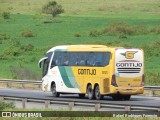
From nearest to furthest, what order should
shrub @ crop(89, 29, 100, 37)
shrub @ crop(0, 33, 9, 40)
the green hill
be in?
the green hill → shrub @ crop(0, 33, 9, 40) → shrub @ crop(89, 29, 100, 37)

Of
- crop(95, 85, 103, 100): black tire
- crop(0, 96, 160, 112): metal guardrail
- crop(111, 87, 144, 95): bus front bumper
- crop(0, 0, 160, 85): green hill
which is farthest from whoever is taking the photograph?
crop(0, 0, 160, 85): green hill

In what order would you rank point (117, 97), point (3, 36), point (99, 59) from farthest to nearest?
point (3, 36) → point (117, 97) → point (99, 59)

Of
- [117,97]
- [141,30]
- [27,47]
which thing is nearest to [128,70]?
[117,97]

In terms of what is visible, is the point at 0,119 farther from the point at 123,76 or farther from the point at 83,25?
the point at 83,25

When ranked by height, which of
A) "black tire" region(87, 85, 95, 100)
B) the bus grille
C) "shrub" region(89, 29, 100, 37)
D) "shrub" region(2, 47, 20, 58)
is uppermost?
the bus grille

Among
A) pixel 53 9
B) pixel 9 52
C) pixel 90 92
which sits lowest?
pixel 9 52

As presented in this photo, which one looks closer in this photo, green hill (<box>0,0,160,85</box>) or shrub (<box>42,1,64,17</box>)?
green hill (<box>0,0,160,85</box>)

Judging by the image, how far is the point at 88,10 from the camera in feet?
438

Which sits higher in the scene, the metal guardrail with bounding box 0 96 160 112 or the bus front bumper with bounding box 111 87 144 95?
the metal guardrail with bounding box 0 96 160 112

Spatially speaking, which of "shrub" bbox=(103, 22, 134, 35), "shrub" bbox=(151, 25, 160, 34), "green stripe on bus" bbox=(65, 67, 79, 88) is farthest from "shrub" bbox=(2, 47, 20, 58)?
"green stripe on bus" bbox=(65, 67, 79, 88)

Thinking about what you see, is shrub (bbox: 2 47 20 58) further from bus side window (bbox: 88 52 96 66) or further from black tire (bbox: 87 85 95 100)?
bus side window (bbox: 88 52 96 66)

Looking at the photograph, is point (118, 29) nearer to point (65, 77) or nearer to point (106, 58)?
point (65, 77)

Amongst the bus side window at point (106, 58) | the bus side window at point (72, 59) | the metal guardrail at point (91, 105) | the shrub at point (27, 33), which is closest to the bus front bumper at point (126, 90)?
the bus side window at point (106, 58)

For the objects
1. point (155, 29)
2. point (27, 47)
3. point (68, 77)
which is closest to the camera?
point (68, 77)
